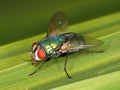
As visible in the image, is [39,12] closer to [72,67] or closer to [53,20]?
[53,20]

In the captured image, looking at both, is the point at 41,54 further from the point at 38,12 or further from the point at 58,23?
the point at 38,12

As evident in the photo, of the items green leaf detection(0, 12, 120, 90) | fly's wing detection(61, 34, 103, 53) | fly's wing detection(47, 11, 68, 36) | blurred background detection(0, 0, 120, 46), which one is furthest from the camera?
blurred background detection(0, 0, 120, 46)

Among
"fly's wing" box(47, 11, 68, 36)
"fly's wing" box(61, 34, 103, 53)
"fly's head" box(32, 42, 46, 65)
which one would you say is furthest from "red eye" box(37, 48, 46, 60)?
"fly's wing" box(47, 11, 68, 36)

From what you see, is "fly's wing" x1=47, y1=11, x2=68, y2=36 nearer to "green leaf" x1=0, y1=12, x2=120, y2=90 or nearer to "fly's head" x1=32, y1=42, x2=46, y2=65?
"green leaf" x1=0, y1=12, x2=120, y2=90

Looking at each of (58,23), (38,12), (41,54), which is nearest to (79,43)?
(41,54)

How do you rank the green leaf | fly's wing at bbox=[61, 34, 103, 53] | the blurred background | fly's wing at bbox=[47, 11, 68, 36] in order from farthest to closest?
the blurred background < fly's wing at bbox=[47, 11, 68, 36] < fly's wing at bbox=[61, 34, 103, 53] < the green leaf

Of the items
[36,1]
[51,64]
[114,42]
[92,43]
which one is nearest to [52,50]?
[51,64]

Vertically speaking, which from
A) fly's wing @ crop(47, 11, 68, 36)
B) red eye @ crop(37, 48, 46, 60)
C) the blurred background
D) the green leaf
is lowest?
the green leaf
